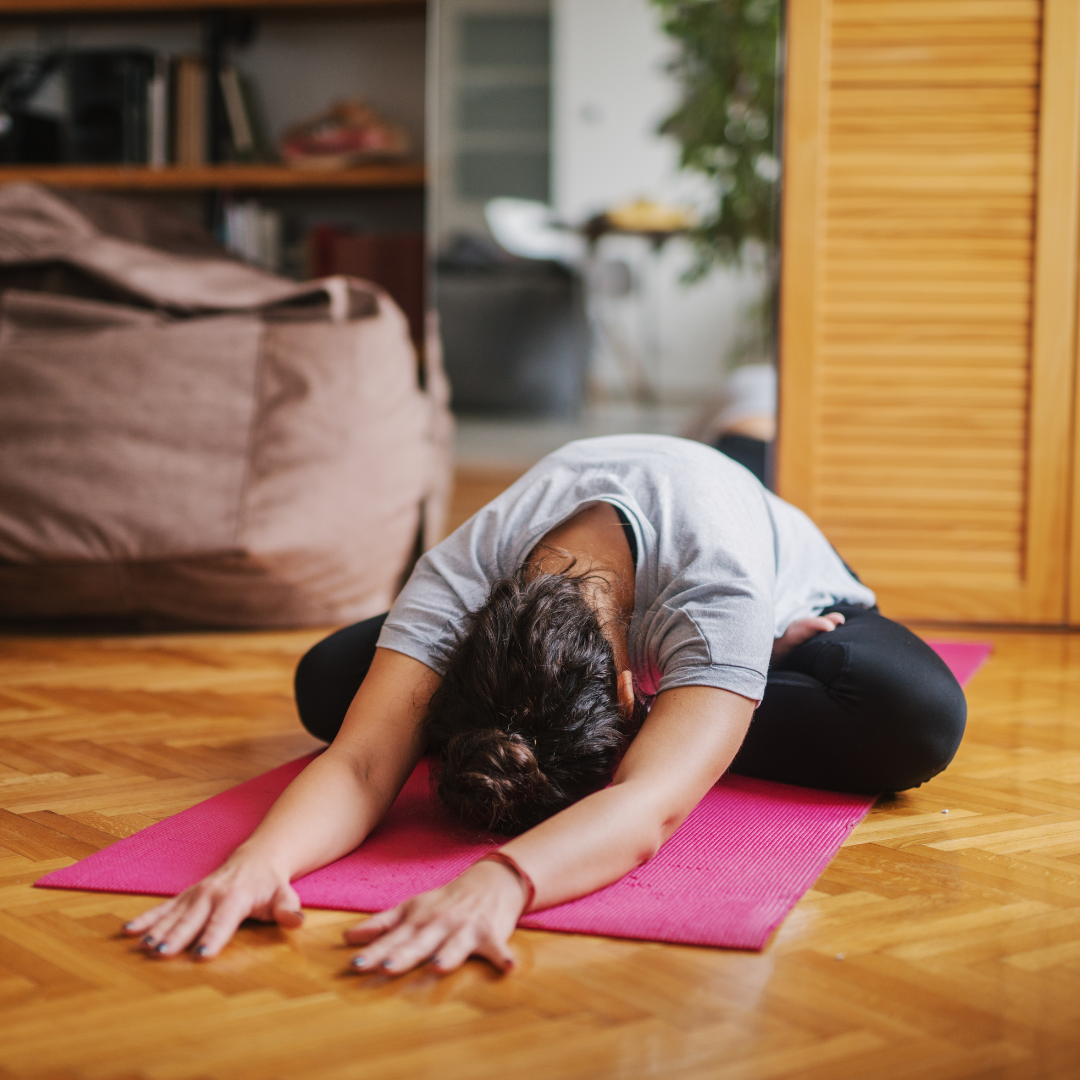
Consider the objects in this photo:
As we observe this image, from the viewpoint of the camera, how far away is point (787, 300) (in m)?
2.34

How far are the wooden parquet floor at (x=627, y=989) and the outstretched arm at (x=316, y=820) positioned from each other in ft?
0.08

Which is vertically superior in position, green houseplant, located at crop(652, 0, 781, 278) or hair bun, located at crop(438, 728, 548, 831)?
green houseplant, located at crop(652, 0, 781, 278)

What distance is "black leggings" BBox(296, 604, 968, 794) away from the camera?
122cm

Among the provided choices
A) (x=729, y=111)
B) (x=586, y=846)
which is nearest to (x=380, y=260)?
(x=729, y=111)

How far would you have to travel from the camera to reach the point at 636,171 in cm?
443

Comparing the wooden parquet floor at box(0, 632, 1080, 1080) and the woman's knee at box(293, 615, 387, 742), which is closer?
the wooden parquet floor at box(0, 632, 1080, 1080)

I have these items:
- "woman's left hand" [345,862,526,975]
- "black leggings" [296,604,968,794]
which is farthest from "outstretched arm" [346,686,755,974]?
"black leggings" [296,604,968,794]

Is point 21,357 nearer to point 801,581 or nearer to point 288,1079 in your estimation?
point 801,581

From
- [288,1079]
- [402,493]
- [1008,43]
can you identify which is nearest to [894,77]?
[1008,43]

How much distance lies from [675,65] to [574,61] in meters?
0.40

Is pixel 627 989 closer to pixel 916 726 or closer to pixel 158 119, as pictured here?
pixel 916 726

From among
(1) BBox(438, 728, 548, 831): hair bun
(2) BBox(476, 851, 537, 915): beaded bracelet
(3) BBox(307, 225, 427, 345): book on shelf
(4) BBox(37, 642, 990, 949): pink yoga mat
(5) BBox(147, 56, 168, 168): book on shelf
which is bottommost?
(4) BBox(37, 642, 990, 949): pink yoga mat

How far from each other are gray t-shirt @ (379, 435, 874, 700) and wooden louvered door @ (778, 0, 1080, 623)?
1.09 metres

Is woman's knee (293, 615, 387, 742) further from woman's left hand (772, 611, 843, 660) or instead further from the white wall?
the white wall
